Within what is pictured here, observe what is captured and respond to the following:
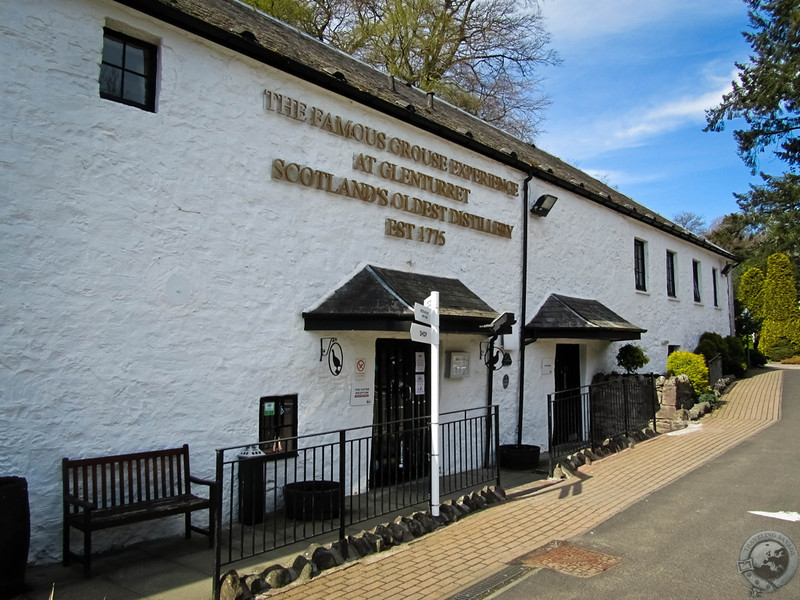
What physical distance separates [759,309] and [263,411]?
30790 mm

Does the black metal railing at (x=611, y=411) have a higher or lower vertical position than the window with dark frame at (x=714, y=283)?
lower

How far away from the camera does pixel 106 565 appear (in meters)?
5.08

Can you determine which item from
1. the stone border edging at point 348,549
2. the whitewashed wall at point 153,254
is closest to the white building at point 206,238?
the whitewashed wall at point 153,254

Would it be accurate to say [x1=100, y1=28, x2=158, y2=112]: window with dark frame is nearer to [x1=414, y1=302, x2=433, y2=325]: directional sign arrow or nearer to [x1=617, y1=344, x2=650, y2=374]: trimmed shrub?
[x1=414, y1=302, x2=433, y2=325]: directional sign arrow

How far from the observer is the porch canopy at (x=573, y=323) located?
11.0 meters

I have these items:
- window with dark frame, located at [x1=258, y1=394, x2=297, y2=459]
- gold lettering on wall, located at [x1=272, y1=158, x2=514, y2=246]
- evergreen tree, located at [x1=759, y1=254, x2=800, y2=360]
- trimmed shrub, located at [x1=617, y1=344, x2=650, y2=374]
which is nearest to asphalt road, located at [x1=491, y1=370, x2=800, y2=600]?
window with dark frame, located at [x1=258, y1=394, x2=297, y2=459]

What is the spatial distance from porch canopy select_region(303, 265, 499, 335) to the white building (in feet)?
0.12

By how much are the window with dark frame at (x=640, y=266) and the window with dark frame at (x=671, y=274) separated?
7.20 feet

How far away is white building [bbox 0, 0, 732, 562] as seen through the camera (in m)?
5.21

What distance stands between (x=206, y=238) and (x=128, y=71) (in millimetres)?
1922

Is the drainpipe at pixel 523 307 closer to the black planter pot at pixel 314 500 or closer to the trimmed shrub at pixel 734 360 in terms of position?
the black planter pot at pixel 314 500

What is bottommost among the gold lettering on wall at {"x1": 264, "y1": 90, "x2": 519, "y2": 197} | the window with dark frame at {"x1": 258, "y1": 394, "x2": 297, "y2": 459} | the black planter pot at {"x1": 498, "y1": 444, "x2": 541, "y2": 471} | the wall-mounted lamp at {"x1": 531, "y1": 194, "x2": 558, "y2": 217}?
the black planter pot at {"x1": 498, "y1": 444, "x2": 541, "y2": 471}

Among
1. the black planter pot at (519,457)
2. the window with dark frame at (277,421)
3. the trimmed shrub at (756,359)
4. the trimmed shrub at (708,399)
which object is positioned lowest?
the black planter pot at (519,457)

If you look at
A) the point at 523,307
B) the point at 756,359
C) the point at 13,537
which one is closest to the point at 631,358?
the point at 523,307
